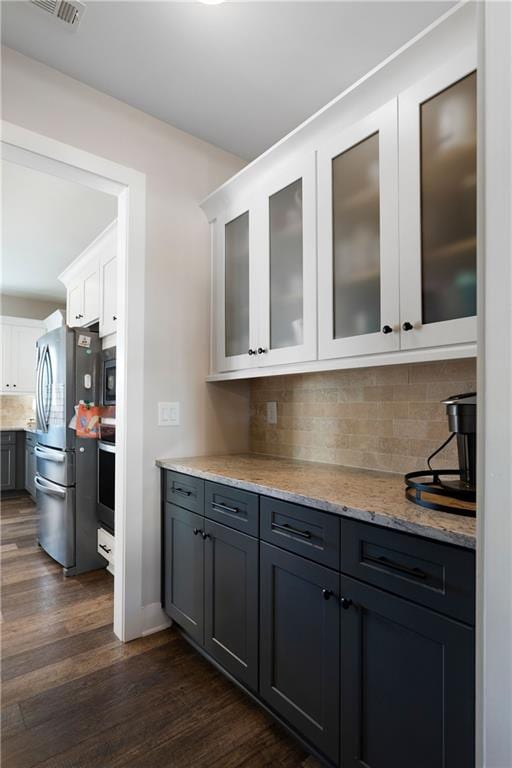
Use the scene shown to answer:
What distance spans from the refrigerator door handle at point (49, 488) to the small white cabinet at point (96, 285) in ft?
4.09

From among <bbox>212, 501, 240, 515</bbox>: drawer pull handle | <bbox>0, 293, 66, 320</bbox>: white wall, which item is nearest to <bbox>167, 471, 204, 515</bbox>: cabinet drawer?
<bbox>212, 501, 240, 515</bbox>: drawer pull handle

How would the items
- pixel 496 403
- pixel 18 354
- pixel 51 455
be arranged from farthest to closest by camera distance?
pixel 18 354 < pixel 51 455 < pixel 496 403

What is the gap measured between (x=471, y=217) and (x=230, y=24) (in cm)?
129

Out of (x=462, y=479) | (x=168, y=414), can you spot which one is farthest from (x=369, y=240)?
(x=168, y=414)

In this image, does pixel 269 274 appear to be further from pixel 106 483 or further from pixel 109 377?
pixel 106 483

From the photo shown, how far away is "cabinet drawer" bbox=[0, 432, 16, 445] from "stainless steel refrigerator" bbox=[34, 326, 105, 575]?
2762mm

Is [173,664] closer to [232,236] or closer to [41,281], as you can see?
[232,236]

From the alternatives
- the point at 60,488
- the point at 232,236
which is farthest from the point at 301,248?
the point at 60,488

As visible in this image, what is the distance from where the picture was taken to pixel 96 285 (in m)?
3.39

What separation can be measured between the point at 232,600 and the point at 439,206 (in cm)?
170

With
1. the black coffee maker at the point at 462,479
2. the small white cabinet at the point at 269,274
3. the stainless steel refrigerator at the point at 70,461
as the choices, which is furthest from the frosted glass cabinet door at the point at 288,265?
the stainless steel refrigerator at the point at 70,461

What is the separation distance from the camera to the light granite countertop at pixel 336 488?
105 cm

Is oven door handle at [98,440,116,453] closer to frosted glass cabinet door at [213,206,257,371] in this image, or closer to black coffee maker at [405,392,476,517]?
frosted glass cabinet door at [213,206,257,371]

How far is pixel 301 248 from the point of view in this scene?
1.92 metres
